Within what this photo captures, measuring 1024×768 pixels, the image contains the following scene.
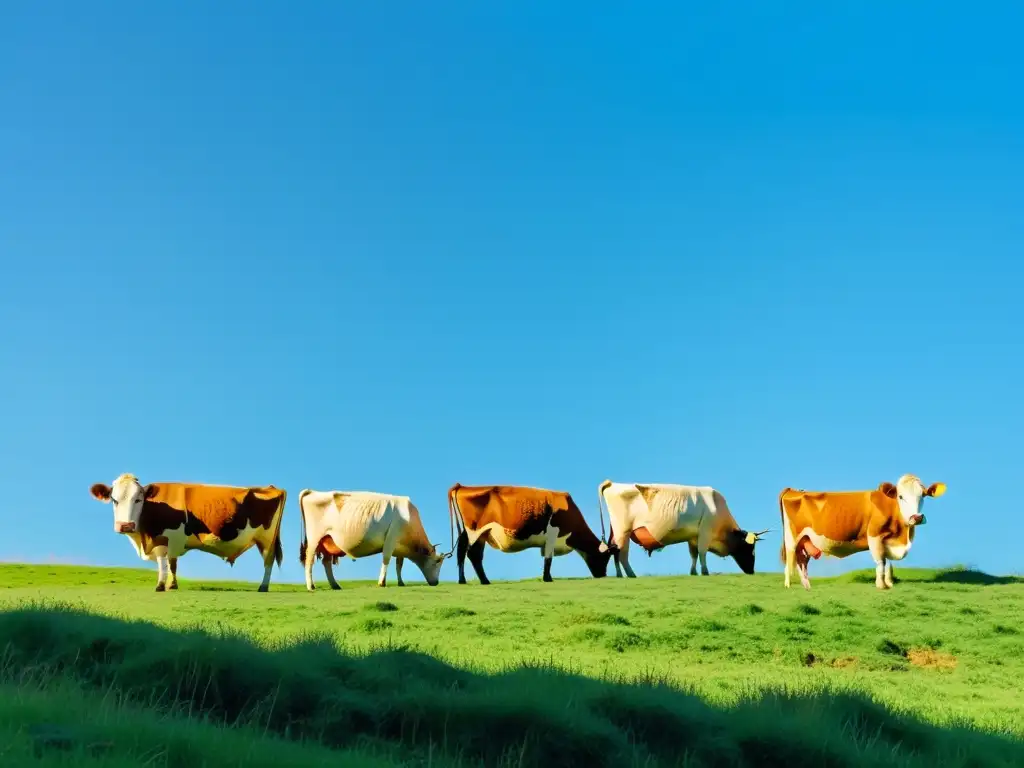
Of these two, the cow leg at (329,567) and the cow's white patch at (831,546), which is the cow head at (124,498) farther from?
the cow's white patch at (831,546)

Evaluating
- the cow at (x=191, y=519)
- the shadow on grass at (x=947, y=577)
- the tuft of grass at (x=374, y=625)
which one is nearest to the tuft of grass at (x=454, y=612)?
the tuft of grass at (x=374, y=625)

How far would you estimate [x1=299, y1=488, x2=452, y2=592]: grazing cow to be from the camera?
28.1 m

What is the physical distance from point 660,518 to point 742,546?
3.19 meters

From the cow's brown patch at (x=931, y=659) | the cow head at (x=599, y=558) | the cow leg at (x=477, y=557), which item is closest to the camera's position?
the cow's brown patch at (x=931, y=659)

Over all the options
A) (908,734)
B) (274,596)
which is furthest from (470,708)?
(274,596)

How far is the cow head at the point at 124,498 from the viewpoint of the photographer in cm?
2494

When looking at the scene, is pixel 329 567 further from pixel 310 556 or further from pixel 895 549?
pixel 895 549

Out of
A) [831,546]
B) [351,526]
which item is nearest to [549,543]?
[351,526]

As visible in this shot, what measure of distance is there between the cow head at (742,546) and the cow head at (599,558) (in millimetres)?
3795

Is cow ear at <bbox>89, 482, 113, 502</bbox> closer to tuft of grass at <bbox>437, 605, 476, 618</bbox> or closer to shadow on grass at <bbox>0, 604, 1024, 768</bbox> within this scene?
tuft of grass at <bbox>437, 605, 476, 618</bbox>

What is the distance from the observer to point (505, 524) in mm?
30016

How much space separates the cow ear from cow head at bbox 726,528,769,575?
17.6 meters

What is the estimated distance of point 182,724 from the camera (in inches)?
311

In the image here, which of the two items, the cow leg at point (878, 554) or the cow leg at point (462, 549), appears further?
the cow leg at point (462, 549)
